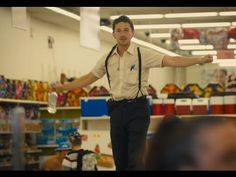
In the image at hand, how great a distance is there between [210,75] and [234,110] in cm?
750

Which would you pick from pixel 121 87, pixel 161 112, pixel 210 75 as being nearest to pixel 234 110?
pixel 161 112

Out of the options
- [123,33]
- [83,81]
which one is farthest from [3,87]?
[123,33]

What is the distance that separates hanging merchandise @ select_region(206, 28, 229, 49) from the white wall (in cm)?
360

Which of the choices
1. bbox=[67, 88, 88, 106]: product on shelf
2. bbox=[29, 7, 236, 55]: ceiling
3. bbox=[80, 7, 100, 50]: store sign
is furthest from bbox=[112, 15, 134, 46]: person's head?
bbox=[29, 7, 236, 55]: ceiling

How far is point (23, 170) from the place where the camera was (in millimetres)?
1238

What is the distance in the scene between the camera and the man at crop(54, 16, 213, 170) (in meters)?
2.93

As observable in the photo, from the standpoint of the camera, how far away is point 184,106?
6094 mm

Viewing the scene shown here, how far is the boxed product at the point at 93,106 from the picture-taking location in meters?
6.19

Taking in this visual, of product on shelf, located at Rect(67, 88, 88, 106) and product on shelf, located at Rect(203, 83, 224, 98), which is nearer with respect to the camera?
product on shelf, located at Rect(203, 83, 224, 98)

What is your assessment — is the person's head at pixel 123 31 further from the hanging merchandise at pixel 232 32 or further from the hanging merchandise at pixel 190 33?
the hanging merchandise at pixel 190 33

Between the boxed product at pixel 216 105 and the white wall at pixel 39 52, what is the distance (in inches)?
165

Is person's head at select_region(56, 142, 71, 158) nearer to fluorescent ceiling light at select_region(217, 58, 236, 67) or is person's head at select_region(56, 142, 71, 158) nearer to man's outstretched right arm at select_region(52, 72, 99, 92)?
man's outstretched right arm at select_region(52, 72, 99, 92)

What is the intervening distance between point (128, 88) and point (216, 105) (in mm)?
3290

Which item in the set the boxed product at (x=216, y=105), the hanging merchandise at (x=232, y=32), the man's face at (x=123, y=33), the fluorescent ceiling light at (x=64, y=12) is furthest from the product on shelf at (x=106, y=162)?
the fluorescent ceiling light at (x=64, y=12)
